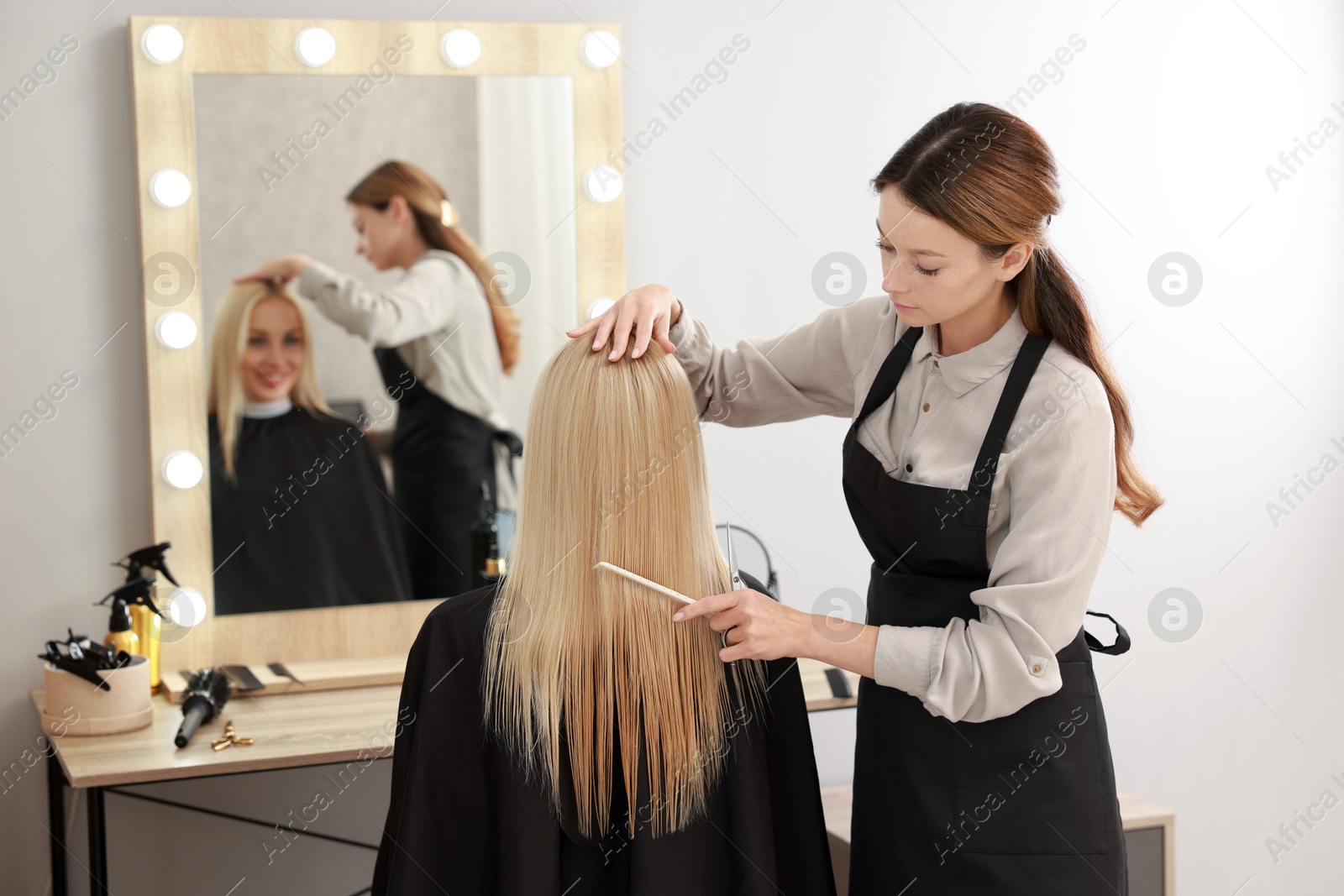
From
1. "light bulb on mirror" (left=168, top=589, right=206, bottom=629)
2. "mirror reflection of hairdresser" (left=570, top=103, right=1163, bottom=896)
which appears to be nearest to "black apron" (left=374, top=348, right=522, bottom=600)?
"light bulb on mirror" (left=168, top=589, right=206, bottom=629)

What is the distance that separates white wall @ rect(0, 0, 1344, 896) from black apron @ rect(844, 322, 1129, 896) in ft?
3.01

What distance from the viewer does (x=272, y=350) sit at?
6.17 feet

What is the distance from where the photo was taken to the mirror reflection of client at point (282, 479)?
1.87 m

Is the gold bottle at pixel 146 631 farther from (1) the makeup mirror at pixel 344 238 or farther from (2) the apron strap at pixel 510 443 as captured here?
(2) the apron strap at pixel 510 443

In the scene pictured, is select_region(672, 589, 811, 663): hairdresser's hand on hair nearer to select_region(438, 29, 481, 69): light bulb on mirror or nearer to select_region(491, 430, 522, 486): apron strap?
select_region(491, 430, 522, 486): apron strap

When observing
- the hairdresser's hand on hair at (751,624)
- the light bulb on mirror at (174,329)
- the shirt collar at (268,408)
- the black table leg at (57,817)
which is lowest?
the black table leg at (57,817)

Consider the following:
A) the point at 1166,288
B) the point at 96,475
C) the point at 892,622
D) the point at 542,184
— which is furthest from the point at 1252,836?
the point at 96,475

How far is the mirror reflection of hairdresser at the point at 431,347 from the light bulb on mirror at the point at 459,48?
0.65 ft

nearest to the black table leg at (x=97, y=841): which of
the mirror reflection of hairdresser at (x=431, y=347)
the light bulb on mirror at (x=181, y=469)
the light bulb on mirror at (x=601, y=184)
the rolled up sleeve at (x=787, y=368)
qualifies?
the light bulb on mirror at (x=181, y=469)

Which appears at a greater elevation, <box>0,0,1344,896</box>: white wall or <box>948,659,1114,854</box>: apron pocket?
<box>0,0,1344,896</box>: white wall

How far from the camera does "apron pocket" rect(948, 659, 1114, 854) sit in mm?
1224

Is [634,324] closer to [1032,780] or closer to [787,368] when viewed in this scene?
[787,368]

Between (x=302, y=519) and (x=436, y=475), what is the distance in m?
0.24

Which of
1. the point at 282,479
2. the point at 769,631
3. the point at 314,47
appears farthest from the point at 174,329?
the point at 769,631
